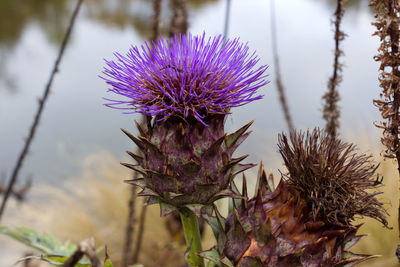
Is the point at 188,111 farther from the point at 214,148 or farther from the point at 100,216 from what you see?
the point at 100,216

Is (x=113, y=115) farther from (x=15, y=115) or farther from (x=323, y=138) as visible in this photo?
(x=323, y=138)

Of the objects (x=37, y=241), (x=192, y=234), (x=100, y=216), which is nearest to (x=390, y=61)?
(x=192, y=234)

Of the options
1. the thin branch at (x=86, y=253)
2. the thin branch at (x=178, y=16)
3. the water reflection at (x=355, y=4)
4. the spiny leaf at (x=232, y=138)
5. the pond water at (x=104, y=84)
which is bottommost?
the thin branch at (x=86, y=253)

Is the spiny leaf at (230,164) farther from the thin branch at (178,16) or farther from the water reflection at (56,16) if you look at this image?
the water reflection at (56,16)

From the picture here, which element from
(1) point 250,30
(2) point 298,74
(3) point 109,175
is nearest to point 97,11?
(1) point 250,30

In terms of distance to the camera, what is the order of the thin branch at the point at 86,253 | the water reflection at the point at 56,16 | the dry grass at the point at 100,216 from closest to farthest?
1. the thin branch at the point at 86,253
2. the dry grass at the point at 100,216
3. the water reflection at the point at 56,16

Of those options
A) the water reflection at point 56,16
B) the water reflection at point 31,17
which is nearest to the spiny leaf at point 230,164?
the water reflection at point 56,16
